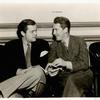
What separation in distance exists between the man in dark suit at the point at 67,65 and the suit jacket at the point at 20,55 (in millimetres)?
61

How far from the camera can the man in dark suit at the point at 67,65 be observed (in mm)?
2254

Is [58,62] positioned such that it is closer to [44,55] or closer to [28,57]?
[44,55]

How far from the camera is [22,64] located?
2.50 m

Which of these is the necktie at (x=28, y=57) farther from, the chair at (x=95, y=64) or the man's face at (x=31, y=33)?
the chair at (x=95, y=64)

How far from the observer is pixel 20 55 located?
2523 millimetres

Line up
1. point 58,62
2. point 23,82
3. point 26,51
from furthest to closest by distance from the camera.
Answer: point 26,51, point 58,62, point 23,82

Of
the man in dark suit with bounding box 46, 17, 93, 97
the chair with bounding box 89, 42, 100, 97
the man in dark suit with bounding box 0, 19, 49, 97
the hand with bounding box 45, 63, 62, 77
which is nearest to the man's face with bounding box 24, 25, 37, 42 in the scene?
the man in dark suit with bounding box 0, 19, 49, 97

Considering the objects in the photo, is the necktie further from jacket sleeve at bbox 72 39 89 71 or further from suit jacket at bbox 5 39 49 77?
jacket sleeve at bbox 72 39 89 71

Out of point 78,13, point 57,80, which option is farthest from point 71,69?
point 78,13

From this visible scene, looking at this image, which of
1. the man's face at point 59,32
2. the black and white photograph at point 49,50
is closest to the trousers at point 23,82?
the black and white photograph at point 49,50

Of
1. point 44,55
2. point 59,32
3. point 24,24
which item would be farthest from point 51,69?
point 24,24

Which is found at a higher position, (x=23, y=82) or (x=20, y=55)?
(x=20, y=55)

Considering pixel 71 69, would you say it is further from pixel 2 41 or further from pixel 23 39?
pixel 2 41

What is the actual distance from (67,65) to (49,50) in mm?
237
